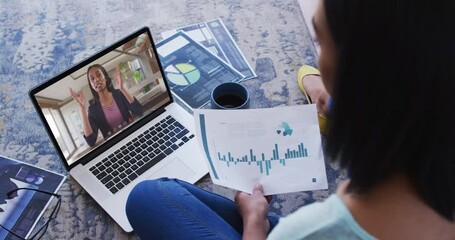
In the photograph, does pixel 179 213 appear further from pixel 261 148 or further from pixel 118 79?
pixel 118 79

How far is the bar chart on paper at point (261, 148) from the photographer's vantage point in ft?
3.03

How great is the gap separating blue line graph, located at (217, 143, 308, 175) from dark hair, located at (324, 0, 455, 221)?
37cm

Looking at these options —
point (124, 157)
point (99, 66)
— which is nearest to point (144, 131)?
point (124, 157)

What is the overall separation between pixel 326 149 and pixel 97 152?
0.59 meters

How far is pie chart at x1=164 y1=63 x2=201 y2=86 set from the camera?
1.20 metres

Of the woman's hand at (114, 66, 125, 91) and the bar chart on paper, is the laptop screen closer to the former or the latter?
the woman's hand at (114, 66, 125, 91)

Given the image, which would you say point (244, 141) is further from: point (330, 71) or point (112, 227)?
point (330, 71)

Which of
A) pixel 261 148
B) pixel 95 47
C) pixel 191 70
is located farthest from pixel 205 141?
pixel 95 47

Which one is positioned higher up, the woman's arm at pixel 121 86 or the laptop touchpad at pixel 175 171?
the woman's arm at pixel 121 86

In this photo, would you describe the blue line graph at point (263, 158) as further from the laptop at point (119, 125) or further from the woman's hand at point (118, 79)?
the woman's hand at point (118, 79)

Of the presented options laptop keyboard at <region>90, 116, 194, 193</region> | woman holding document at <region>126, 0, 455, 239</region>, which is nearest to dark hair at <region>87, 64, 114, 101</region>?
laptop keyboard at <region>90, 116, 194, 193</region>

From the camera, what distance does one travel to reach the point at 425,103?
0.46 m

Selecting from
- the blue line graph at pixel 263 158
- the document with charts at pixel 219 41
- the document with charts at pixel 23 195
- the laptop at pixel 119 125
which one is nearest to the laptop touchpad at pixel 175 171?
the laptop at pixel 119 125

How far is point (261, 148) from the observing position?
3.10 feet
